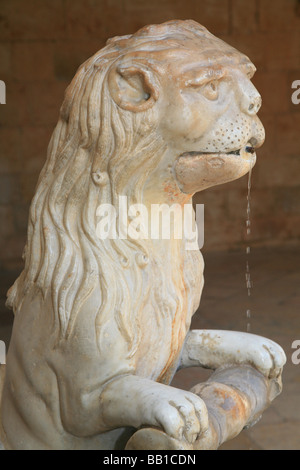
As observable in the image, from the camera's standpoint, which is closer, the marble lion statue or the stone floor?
the marble lion statue

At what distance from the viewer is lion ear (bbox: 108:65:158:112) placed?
1.46m

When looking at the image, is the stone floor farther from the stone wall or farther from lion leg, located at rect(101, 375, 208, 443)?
lion leg, located at rect(101, 375, 208, 443)

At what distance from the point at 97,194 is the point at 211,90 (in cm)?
31

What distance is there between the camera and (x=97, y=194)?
4.92ft

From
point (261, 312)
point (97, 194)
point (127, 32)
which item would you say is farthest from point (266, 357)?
point (127, 32)

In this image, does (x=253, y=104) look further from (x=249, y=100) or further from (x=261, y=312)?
(x=261, y=312)

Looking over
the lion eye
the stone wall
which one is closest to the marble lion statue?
the lion eye

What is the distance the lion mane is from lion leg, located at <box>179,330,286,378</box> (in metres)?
0.28

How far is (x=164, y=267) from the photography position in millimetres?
1597

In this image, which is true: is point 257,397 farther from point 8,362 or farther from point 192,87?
point 192,87

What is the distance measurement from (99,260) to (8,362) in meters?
0.34

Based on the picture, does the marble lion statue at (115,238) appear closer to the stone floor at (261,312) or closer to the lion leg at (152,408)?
the lion leg at (152,408)

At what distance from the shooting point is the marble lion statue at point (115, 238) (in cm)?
146
